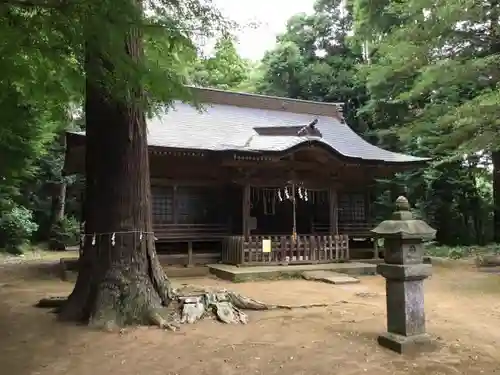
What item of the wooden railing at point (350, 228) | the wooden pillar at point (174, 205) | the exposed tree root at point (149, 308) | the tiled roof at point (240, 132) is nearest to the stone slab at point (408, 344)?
the exposed tree root at point (149, 308)

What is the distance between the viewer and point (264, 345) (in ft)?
16.9

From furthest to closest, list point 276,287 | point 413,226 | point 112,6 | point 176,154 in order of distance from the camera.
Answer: point 176,154 < point 276,287 < point 413,226 < point 112,6

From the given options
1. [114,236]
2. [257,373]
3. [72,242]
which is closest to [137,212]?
[114,236]

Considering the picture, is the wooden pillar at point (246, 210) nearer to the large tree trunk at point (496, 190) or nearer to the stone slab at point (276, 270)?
the stone slab at point (276, 270)

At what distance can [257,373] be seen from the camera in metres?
4.25

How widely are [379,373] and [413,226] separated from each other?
1731 mm

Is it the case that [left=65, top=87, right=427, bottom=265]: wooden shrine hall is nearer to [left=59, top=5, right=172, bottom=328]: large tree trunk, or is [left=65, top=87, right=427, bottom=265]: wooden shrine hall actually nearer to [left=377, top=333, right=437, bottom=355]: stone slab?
[left=59, top=5, right=172, bottom=328]: large tree trunk

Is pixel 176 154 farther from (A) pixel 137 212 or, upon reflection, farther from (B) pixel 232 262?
(A) pixel 137 212

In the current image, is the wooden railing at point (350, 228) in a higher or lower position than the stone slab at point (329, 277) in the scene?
higher

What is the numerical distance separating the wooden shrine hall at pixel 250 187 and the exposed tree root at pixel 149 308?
5.74 metres

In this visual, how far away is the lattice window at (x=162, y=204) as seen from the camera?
12.9 m

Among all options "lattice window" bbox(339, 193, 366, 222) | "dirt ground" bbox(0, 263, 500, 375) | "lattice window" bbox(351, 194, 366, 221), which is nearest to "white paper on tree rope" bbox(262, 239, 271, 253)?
"dirt ground" bbox(0, 263, 500, 375)

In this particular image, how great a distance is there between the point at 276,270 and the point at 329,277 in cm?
137

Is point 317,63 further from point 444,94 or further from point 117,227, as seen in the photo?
point 117,227
